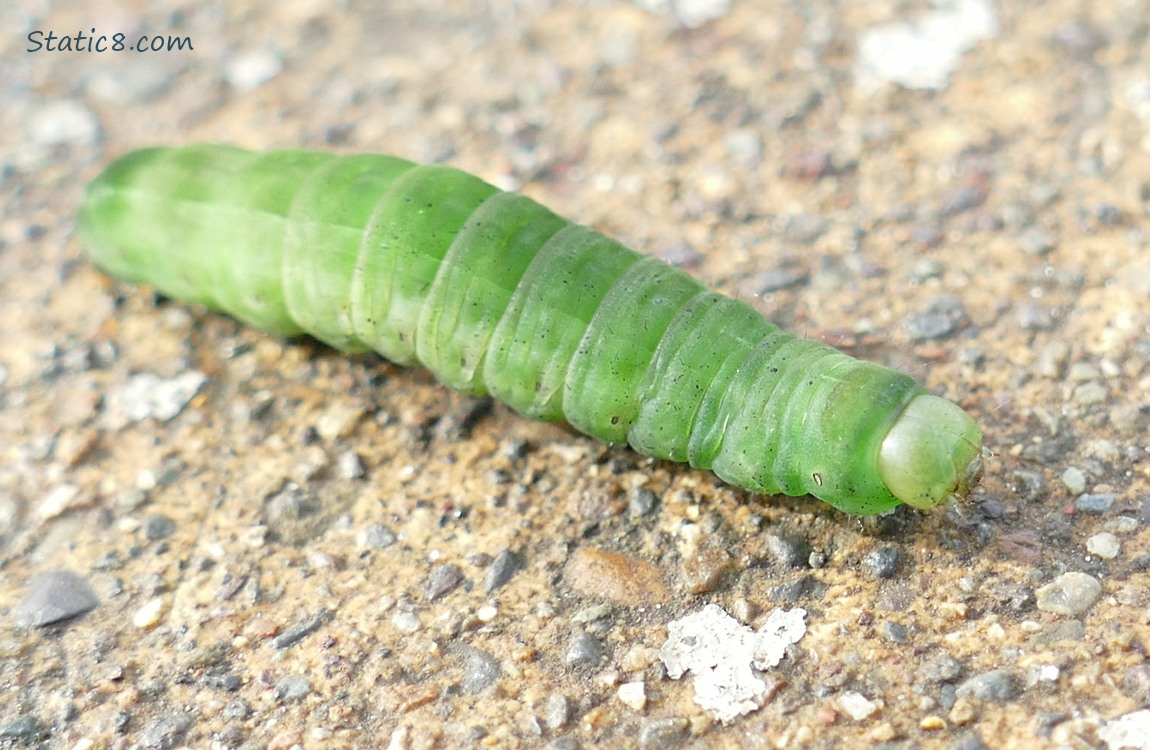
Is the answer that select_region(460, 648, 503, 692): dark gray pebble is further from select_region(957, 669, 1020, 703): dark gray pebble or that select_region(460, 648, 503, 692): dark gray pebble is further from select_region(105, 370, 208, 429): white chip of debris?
select_region(105, 370, 208, 429): white chip of debris

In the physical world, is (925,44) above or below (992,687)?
above

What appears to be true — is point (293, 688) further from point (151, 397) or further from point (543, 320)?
point (151, 397)

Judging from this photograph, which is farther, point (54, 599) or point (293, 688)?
point (54, 599)

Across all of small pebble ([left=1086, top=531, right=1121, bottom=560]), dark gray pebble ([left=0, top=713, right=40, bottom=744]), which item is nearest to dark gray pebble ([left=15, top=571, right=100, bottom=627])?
dark gray pebble ([left=0, top=713, right=40, bottom=744])

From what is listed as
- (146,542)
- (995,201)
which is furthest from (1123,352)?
(146,542)

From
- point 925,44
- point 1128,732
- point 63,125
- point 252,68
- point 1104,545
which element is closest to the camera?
point 1128,732

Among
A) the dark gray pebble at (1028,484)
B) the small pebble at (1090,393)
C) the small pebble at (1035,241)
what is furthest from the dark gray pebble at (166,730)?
the small pebble at (1035,241)

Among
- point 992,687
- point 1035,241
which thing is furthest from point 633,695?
point 1035,241
